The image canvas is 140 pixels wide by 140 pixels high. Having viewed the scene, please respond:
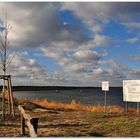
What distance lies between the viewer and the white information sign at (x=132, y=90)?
15944mm

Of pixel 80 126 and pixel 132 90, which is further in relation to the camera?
pixel 132 90

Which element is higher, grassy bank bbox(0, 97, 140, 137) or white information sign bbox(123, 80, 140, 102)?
white information sign bbox(123, 80, 140, 102)

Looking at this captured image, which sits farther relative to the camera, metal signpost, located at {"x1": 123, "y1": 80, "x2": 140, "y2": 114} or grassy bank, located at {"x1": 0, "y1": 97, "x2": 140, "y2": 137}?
metal signpost, located at {"x1": 123, "y1": 80, "x2": 140, "y2": 114}

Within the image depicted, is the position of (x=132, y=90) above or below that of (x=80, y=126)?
above

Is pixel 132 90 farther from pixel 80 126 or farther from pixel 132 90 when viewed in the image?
pixel 80 126

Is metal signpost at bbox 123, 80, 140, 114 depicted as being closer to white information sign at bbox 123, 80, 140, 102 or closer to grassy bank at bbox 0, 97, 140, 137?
white information sign at bbox 123, 80, 140, 102

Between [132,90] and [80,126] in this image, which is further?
[132,90]

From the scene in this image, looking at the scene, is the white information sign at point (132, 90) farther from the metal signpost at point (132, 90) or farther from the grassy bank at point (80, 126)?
the grassy bank at point (80, 126)

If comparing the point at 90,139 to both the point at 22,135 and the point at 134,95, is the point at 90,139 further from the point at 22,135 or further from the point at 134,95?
the point at 134,95

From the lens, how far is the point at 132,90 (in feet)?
53.2

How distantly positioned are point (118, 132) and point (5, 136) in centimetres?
317

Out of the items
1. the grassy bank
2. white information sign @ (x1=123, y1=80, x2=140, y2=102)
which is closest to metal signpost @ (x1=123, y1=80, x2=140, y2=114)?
white information sign @ (x1=123, y1=80, x2=140, y2=102)

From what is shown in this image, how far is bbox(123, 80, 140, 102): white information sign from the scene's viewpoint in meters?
15.9

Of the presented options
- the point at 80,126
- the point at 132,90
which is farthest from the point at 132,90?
the point at 80,126
